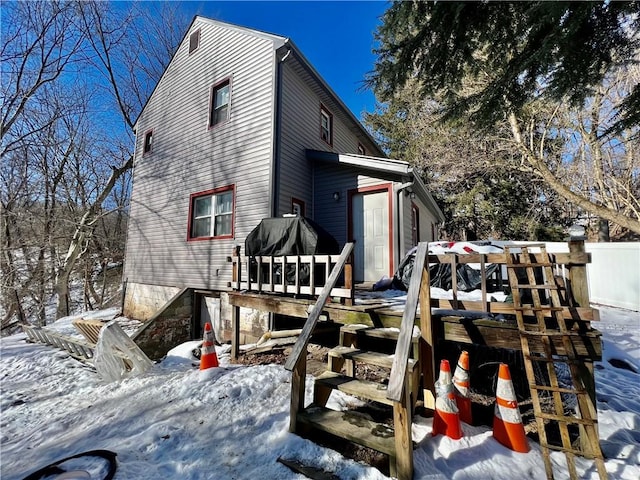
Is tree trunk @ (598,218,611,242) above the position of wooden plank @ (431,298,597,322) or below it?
above

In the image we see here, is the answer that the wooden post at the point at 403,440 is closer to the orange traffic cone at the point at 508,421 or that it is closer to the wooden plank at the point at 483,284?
the orange traffic cone at the point at 508,421

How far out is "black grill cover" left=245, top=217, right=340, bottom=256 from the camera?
515 centimetres

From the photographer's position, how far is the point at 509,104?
4594 millimetres

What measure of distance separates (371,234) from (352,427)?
570cm

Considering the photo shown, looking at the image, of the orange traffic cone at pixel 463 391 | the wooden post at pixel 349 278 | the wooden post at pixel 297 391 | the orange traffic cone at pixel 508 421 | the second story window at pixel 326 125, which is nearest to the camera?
the orange traffic cone at pixel 508 421

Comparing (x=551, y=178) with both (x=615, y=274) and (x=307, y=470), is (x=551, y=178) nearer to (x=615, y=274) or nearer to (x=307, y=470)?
(x=615, y=274)

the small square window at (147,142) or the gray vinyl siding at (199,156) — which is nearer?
the gray vinyl siding at (199,156)

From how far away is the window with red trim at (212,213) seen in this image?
7.82 meters

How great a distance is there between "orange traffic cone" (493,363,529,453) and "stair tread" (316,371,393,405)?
3.54 feet

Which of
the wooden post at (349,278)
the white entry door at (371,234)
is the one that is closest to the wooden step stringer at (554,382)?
the wooden post at (349,278)

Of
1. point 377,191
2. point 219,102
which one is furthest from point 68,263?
point 377,191

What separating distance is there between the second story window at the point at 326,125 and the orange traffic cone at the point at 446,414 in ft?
27.1

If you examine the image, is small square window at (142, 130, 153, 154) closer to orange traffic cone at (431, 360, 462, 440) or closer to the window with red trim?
the window with red trim

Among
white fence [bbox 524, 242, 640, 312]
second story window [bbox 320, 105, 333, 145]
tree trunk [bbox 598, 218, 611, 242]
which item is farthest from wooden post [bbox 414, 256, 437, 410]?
tree trunk [bbox 598, 218, 611, 242]
